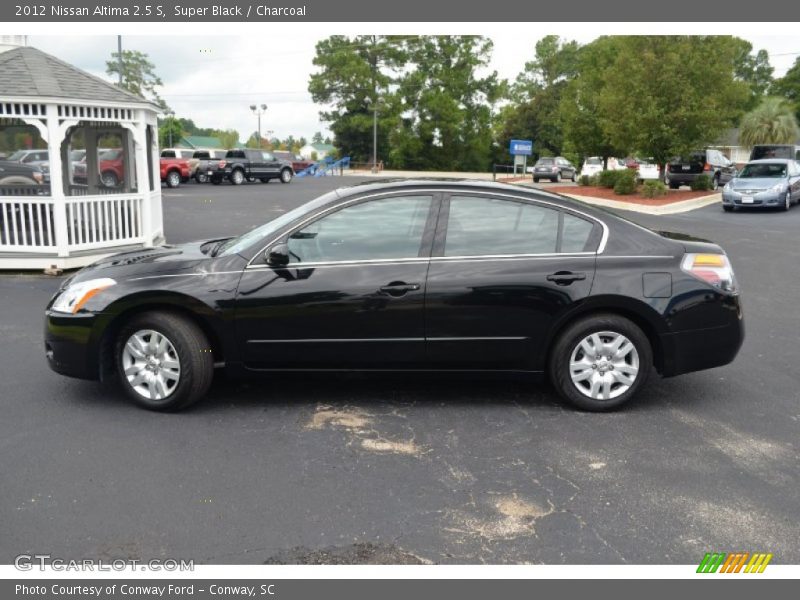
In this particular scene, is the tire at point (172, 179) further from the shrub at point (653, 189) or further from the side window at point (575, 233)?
the side window at point (575, 233)

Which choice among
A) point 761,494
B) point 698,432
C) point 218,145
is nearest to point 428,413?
point 698,432

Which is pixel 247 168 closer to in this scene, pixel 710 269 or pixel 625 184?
pixel 625 184

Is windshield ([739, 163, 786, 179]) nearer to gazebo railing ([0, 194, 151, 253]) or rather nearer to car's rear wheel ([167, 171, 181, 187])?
gazebo railing ([0, 194, 151, 253])

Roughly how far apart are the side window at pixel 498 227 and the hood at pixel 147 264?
180 cm

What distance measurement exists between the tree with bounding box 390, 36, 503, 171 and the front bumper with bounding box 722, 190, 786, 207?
1645 inches

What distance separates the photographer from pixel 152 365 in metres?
5.03

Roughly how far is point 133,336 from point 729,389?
15.0ft

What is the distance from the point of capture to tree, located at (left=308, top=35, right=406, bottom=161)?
6034cm

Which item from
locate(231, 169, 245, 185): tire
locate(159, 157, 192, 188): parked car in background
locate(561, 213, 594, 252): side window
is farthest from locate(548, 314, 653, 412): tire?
locate(231, 169, 245, 185): tire

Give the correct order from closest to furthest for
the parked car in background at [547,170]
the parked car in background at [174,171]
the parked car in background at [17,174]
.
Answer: the parked car in background at [17,174], the parked car in background at [174,171], the parked car in background at [547,170]

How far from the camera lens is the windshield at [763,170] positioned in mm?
22453

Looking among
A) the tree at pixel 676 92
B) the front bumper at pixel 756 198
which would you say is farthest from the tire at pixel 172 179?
the front bumper at pixel 756 198

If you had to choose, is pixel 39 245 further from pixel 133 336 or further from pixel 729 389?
pixel 729 389

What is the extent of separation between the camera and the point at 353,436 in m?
4.68
